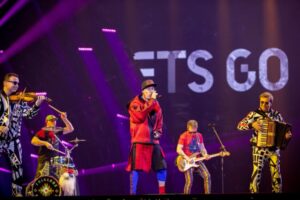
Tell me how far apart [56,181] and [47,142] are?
1.44m

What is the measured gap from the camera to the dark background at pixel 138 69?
11.4 metres

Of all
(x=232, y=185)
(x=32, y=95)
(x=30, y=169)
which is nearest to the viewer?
(x=32, y=95)

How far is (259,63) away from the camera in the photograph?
11.4 meters

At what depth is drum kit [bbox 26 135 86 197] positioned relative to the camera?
29.4 feet

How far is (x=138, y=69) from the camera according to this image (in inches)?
468

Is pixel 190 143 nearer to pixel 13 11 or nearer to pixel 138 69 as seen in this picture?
pixel 138 69

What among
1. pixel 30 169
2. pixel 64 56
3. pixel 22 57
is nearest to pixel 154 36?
pixel 64 56

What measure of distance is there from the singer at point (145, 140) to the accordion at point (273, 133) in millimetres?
1906

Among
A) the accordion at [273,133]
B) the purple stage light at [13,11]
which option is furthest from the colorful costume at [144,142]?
the purple stage light at [13,11]

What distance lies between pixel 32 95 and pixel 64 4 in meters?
4.05

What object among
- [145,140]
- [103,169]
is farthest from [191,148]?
[103,169]

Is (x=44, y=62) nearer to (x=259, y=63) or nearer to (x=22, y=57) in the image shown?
(x=22, y=57)

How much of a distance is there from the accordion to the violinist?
3988mm

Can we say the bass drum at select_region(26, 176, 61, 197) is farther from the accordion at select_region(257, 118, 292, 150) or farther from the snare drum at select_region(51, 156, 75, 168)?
the accordion at select_region(257, 118, 292, 150)
